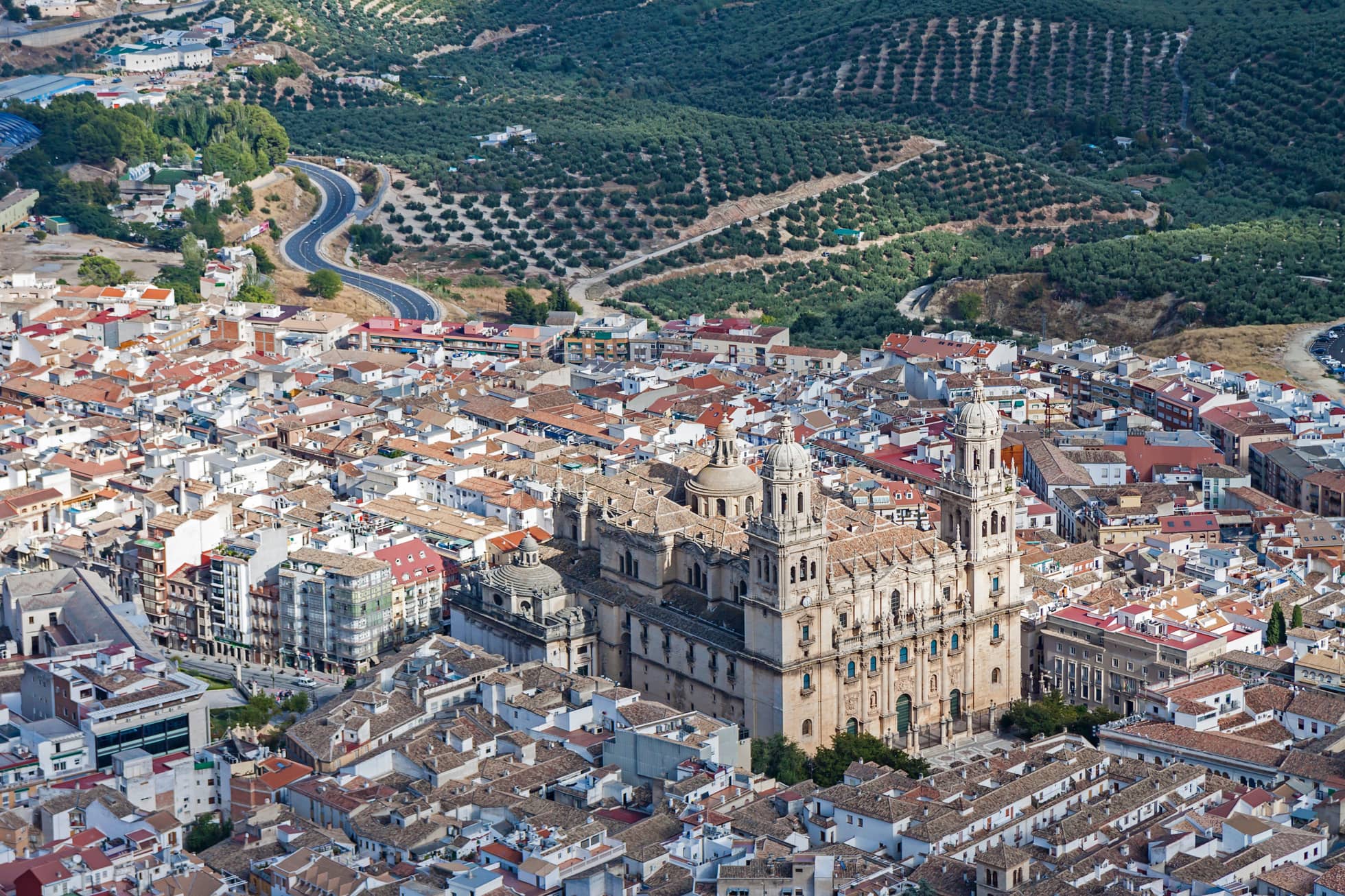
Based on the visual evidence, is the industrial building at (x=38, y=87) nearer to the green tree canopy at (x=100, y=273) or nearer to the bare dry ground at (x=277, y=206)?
the bare dry ground at (x=277, y=206)

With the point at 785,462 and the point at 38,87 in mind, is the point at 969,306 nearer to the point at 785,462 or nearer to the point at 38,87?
the point at 785,462

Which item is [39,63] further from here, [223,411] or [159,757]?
[159,757]

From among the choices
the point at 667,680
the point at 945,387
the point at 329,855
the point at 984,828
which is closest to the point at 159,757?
the point at 329,855

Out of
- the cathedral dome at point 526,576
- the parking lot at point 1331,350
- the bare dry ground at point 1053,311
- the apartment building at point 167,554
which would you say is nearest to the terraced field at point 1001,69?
the bare dry ground at point 1053,311

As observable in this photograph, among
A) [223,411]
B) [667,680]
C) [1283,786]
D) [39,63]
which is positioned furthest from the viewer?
[39,63]

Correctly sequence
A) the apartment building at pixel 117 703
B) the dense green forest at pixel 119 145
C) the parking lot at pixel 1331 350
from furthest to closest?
the dense green forest at pixel 119 145 → the parking lot at pixel 1331 350 → the apartment building at pixel 117 703

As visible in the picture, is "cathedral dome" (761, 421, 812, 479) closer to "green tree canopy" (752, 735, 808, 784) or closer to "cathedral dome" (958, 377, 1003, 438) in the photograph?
"cathedral dome" (958, 377, 1003, 438)
